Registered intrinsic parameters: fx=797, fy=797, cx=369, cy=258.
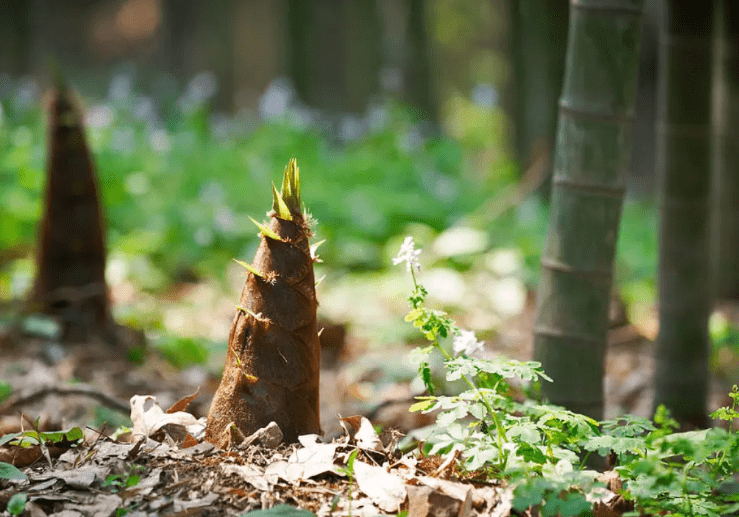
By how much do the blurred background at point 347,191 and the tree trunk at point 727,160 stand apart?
0.64m

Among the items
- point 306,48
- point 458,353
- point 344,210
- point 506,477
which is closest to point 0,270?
point 344,210

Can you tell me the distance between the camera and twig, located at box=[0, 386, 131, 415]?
9.50ft

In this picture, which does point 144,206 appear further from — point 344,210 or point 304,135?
point 304,135

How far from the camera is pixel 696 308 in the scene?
3.45 metres

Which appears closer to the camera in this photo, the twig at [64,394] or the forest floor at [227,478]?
the forest floor at [227,478]

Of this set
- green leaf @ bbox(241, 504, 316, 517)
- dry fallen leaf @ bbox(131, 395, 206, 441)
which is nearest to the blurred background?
dry fallen leaf @ bbox(131, 395, 206, 441)

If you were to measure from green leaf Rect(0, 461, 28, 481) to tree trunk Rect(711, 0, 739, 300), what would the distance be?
5462 mm

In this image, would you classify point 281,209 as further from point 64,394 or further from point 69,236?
point 69,236

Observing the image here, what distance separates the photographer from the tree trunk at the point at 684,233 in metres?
3.39

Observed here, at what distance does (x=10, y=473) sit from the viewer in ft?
5.99

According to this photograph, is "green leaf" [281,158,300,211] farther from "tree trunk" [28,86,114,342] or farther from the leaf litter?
"tree trunk" [28,86,114,342]

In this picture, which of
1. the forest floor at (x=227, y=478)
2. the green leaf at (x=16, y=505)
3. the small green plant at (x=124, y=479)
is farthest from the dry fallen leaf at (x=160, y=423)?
the green leaf at (x=16, y=505)

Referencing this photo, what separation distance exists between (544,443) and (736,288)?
5.23 m

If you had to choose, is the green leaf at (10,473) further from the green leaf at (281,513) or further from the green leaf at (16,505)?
the green leaf at (281,513)
